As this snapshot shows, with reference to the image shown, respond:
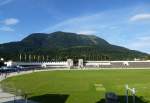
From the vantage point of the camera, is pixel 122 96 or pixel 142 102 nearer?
pixel 142 102

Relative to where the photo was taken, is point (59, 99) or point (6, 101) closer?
point (6, 101)

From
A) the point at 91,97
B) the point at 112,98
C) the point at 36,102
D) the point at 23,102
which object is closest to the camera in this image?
the point at 112,98

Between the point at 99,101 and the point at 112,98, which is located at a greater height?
the point at 112,98

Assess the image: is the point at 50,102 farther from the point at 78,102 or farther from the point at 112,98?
the point at 112,98

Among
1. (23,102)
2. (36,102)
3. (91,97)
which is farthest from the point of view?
(91,97)

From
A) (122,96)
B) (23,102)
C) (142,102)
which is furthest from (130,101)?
(23,102)

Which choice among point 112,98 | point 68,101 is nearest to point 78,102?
point 68,101

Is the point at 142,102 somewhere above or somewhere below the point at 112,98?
below

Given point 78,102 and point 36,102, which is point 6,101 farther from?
point 78,102

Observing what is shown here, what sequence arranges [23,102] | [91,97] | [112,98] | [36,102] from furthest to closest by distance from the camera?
[91,97] → [36,102] → [23,102] → [112,98]

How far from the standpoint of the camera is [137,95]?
41.3 metres

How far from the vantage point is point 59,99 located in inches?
1545

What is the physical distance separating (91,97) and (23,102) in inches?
371

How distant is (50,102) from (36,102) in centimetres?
249
